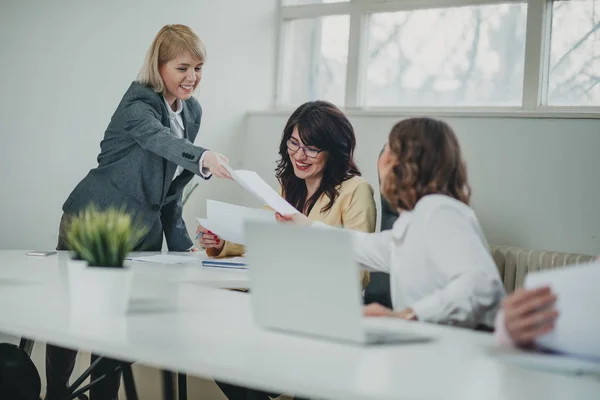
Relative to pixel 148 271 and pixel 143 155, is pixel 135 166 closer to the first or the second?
pixel 143 155

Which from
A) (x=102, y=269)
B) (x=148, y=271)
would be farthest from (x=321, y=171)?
(x=102, y=269)

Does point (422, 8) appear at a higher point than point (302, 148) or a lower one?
higher

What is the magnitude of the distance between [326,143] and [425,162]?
48.8 inches

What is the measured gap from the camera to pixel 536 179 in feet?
13.4

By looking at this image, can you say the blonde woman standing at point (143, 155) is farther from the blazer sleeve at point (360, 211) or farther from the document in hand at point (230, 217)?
the blazer sleeve at point (360, 211)

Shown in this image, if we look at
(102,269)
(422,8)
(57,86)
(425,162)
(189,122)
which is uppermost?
(422,8)

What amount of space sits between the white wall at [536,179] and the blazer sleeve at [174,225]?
158 centimetres

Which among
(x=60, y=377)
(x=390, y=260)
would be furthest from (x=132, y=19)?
(x=390, y=260)

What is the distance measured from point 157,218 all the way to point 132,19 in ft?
5.58

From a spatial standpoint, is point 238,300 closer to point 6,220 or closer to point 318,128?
point 318,128

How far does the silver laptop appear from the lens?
4.69ft

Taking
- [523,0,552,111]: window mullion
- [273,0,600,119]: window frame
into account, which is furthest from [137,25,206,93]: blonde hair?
[523,0,552,111]: window mullion

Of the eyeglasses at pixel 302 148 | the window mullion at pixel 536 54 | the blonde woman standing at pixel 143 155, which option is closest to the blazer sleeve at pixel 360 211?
the eyeglasses at pixel 302 148

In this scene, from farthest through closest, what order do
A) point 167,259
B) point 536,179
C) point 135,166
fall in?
point 536,179 → point 135,166 → point 167,259
